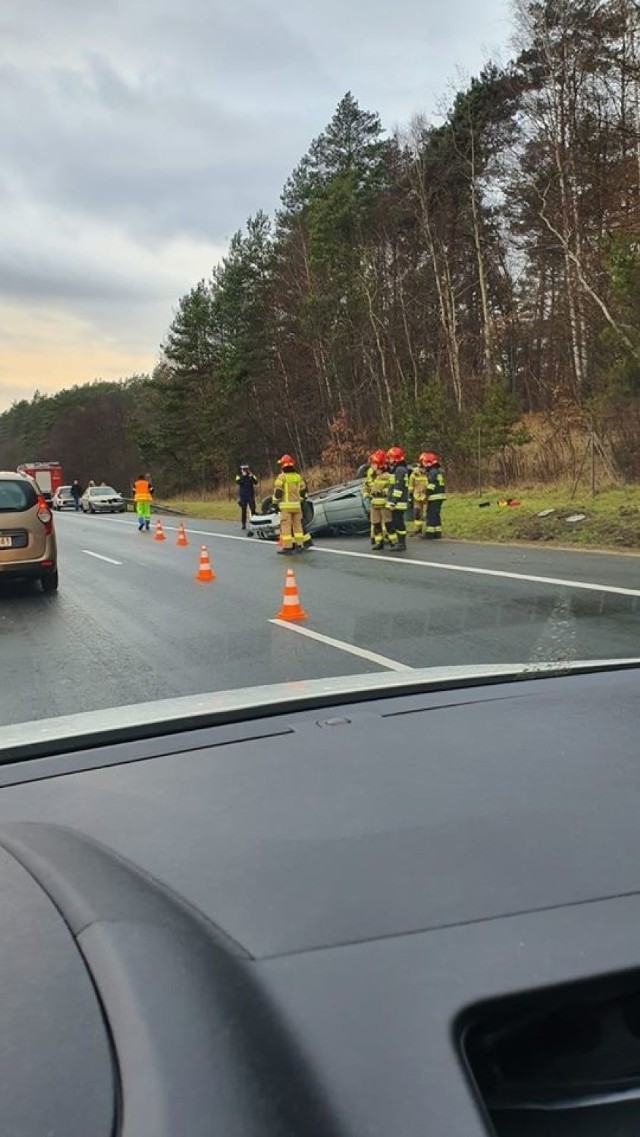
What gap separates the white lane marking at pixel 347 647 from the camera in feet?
23.6

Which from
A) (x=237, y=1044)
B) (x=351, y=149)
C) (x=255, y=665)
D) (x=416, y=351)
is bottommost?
(x=255, y=665)

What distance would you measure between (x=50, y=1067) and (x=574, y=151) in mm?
33969

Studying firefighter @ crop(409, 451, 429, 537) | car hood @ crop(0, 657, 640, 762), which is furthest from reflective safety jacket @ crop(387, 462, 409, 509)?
car hood @ crop(0, 657, 640, 762)

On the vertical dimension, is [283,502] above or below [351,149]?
below

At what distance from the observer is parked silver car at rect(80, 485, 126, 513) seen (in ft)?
161

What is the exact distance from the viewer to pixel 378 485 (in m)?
16.4

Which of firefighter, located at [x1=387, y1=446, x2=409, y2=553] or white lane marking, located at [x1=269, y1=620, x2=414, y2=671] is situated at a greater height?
firefighter, located at [x1=387, y1=446, x2=409, y2=553]

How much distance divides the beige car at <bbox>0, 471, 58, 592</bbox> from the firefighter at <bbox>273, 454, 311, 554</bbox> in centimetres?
492

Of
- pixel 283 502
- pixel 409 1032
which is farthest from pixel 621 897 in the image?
pixel 283 502

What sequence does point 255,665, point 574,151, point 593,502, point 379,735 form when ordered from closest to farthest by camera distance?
point 379,735
point 255,665
point 593,502
point 574,151

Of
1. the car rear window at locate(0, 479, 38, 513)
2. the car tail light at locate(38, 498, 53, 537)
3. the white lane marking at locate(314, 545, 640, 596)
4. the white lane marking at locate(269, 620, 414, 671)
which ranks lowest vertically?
the white lane marking at locate(269, 620, 414, 671)

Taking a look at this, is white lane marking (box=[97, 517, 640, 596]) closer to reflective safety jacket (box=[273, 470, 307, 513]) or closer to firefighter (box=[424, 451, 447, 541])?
reflective safety jacket (box=[273, 470, 307, 513])

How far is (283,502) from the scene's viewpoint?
53.9ft

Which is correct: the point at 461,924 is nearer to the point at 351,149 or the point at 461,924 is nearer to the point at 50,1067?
the point at 50,1067
